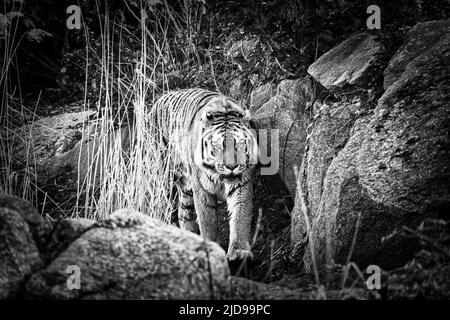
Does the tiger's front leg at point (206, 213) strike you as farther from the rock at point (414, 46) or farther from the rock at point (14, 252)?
the rock at point (14, 252)

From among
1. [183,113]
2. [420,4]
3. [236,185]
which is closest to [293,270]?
[236,185]

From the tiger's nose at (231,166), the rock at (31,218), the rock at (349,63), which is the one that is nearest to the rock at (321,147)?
the rock at (349,63)

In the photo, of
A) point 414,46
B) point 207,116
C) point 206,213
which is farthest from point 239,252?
point 414,46

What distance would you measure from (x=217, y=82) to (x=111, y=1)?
1747 millimetres

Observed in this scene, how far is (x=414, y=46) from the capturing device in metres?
5.41

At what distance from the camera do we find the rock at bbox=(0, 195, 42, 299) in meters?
3.34

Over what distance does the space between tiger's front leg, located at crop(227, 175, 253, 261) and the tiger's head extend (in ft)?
0.32

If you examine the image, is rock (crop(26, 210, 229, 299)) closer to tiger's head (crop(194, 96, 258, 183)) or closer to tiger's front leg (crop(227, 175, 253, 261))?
tiger's front leg (crop(227, 175, 253, 261))

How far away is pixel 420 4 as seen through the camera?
19.8 ft

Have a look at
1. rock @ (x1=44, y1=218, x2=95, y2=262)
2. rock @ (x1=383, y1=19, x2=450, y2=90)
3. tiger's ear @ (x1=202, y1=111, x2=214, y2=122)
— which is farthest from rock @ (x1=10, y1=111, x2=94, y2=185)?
rock @ (x1=44, y1=218, x2=95, y2=262)

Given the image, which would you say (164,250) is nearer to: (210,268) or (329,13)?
(210,268)

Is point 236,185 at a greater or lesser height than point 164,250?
greater

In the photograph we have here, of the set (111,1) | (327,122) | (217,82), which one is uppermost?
(111,1)

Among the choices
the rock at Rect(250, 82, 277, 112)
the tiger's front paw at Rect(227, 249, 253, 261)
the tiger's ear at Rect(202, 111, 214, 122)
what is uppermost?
the rock at Rect(250, 82, 277, 112)
